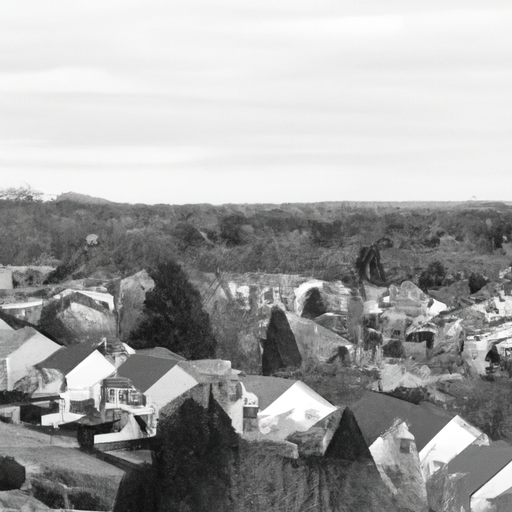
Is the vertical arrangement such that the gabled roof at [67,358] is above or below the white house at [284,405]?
above

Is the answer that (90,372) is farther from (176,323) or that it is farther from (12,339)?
(176,323)

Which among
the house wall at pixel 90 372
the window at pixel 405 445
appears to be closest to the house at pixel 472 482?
the window at pixel 405 445

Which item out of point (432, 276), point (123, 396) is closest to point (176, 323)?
point (123, 396)

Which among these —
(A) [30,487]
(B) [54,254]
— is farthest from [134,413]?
(B) [54,254]

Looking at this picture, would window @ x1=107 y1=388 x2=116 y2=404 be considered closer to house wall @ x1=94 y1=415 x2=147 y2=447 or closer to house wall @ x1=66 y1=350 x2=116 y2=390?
house wall @ x1=66 y1=350 x2=116 y2=390

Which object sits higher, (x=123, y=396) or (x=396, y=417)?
(x=123, y=396)

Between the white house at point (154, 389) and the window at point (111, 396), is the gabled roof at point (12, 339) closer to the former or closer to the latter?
the white house at point (154, 389)

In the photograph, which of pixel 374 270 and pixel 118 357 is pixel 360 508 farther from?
pixel 374 270

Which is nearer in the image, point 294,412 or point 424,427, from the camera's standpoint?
point 424,427
